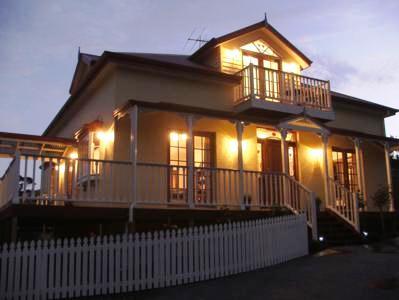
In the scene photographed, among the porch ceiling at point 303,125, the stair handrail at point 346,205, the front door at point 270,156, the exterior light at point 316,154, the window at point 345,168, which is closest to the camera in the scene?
the stair handrail at point 346,205

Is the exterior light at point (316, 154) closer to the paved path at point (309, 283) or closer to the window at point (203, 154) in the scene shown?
the window at point (203, 154)

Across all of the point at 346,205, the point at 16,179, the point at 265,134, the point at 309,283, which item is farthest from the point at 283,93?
the point at 16,179

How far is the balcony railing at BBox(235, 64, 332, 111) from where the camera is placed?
15359mm

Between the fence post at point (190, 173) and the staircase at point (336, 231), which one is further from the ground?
the fence post at point (190, 173)

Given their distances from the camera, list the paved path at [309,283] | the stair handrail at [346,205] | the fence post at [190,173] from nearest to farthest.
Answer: the paved path at [309,283], the fence post at [190,173], the stair handrail at [346,205]

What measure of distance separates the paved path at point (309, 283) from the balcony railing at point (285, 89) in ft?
20.0

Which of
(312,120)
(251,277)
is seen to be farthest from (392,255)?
(312,120)

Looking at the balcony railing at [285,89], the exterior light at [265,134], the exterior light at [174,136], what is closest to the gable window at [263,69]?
the balcony railing at [285,89]

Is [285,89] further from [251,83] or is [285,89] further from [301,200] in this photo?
[301,200]

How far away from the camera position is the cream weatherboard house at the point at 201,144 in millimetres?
12328

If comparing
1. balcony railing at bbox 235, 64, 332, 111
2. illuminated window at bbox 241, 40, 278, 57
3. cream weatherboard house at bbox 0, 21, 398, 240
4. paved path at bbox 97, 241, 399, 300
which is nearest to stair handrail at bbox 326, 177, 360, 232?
cream weatherboard house at bbox 0, 21, 398, 240

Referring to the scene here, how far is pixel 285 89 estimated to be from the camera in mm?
15641

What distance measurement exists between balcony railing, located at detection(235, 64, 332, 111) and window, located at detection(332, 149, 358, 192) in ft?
9.37

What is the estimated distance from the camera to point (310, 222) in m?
13.3
